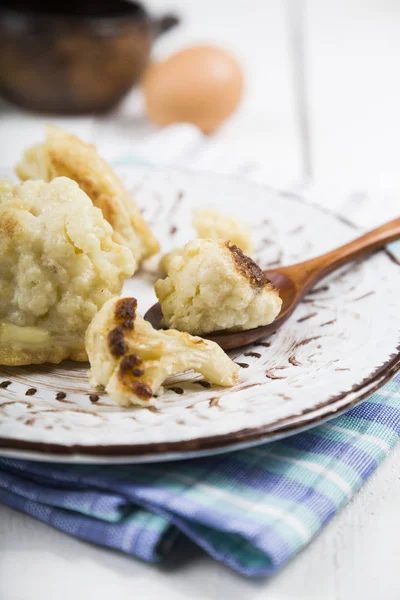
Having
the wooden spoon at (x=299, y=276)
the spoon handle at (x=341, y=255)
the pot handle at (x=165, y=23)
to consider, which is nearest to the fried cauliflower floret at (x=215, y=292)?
the wooden spoon at (x=299, y=276)

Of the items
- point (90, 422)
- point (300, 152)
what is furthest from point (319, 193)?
point (90, 422)

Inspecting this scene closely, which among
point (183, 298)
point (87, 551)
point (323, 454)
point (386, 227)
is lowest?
point (87, 551)

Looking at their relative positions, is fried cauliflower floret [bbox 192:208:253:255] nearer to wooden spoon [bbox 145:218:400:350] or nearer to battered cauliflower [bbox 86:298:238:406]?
wooden spoon [bbox 145:218:400:350]

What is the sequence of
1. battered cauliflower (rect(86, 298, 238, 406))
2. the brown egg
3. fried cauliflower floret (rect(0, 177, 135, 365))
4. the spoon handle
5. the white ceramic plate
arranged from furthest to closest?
the brown egg < the spoon handle < fried cauliflower floret (rect(0, 177, 135, 365)) < battered cauliflower (rect(86, 298, 238, 406)) < the white ceramic plate

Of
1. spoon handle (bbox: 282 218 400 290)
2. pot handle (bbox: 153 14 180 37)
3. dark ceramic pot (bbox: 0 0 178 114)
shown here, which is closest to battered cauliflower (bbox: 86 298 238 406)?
spoon handle (bbox: 282 218 400 290)

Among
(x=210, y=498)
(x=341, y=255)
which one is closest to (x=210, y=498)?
(x=210, y=498)

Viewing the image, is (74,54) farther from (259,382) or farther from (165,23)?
(259,382)

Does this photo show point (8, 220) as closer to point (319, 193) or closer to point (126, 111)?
point (319, 193)
